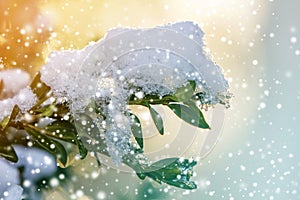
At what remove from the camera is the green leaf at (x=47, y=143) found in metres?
0.40

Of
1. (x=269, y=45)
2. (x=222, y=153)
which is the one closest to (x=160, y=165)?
(x=222, y=153)

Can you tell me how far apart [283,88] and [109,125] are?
0.64 meters

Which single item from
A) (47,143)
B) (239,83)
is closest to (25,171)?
(47,143)

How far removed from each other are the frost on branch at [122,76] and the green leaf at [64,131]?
22mm

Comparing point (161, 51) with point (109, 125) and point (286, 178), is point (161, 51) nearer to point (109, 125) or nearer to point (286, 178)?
point (109, 125)

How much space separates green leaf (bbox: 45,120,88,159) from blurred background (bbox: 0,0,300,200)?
0.80ft

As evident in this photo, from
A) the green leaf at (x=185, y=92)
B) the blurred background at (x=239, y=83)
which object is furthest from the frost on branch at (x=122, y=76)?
the blurred background at (x=239, y=83)

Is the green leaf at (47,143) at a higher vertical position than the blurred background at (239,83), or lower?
lower

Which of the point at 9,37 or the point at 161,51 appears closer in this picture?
the point at 161,51

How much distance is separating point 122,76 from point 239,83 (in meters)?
0.55

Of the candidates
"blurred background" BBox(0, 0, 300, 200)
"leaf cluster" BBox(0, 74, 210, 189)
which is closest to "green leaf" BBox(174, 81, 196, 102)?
"leaf cluster" BBox(0, 74, 210, 189)

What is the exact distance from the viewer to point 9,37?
569mm

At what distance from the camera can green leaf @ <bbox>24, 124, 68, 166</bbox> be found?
0.40 m

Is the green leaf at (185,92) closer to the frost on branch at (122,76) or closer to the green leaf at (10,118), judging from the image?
the frost on branch at (122,76)
